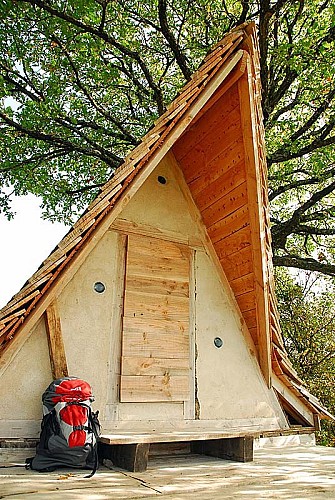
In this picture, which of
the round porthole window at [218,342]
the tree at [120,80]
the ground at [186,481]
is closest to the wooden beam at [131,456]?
the ground at [186,481]

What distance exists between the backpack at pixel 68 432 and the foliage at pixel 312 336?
5.70 metres

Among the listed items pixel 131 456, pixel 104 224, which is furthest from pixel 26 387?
pixel 104 224

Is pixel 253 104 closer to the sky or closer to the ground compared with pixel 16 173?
closer to the ground

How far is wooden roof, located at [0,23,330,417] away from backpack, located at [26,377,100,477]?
22.0 inches

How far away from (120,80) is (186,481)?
221 inches

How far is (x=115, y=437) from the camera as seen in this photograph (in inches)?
133

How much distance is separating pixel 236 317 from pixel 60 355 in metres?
2.01

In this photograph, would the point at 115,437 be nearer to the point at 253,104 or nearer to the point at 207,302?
the point at 207,302

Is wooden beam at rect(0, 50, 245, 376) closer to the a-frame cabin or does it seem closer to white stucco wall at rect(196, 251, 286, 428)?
the a-frame cabin

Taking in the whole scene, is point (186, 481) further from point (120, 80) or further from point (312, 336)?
point (312, 336)

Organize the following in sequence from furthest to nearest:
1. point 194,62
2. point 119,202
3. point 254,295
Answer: point 194,62 < point 254,295 < point 119,202

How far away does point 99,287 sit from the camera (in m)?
4.37

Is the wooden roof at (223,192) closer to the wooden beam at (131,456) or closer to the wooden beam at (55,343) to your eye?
the wooden beam at (55,343)

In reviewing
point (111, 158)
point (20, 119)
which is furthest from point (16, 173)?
point (111, 158)
